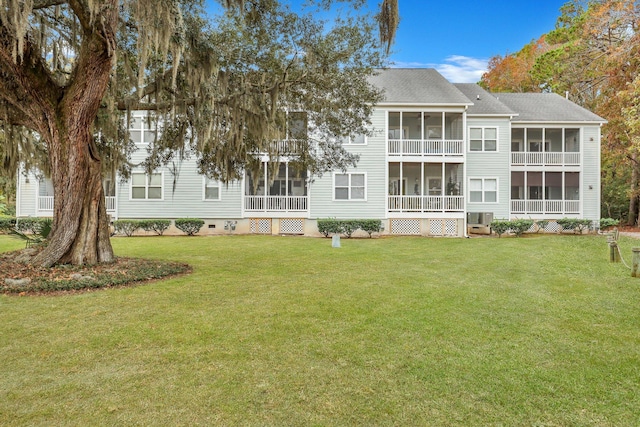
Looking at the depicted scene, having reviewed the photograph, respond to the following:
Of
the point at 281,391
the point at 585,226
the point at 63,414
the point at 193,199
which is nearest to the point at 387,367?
the point at 281,391

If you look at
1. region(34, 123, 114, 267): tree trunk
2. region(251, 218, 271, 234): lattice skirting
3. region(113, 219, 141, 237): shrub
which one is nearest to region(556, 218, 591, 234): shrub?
region(251, 218, 271, 234): lattice skirting

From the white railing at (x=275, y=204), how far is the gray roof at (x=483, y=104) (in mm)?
9904

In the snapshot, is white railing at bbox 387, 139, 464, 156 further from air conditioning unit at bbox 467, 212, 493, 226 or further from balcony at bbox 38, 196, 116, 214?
balcony at bbox 38, 196, 116, 214

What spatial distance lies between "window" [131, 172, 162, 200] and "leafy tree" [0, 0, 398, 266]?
6487 millimetres

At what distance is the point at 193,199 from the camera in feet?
61.0

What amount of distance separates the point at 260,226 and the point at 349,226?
4425mm

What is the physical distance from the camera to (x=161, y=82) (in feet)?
30.4

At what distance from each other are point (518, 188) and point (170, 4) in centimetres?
2053

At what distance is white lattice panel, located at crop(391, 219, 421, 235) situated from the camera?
1840cm

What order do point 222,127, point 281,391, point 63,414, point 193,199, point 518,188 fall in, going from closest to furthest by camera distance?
point 63,414, point 281,391, point 222,127, point 193,199, point 518,188

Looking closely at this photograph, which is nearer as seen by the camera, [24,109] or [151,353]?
[151,353]

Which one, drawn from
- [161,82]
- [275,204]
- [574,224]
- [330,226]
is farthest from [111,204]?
[574,224]

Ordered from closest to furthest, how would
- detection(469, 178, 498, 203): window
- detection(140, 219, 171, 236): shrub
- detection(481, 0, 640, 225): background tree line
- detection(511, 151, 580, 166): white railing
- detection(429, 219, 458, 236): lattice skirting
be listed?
detection(481, 0, 640, 225): background tree line
detection(140, 219, 171, 236): shrub
detection(429, 219, 458, 236): lattice skirting
detection(469, 178, 498, 203): window
detection(511, 151, 580, 166): white railing

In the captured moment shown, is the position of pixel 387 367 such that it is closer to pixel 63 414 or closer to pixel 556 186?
pixel 63 414
